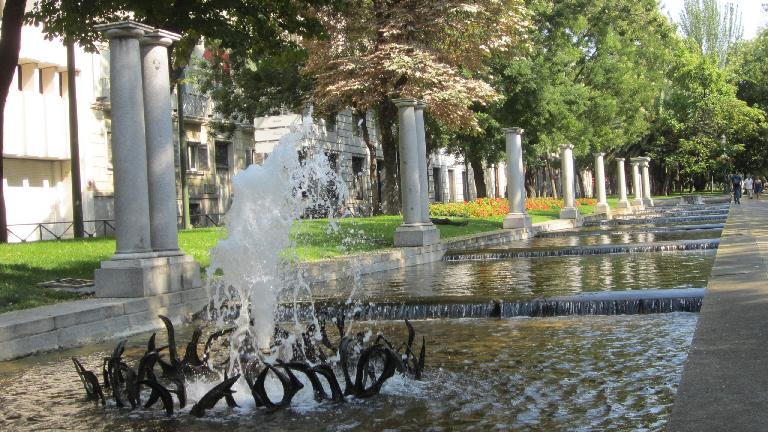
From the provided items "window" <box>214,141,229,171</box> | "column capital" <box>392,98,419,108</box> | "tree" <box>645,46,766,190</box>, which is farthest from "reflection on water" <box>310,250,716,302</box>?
"tree" <box>645,46,766,190</box>

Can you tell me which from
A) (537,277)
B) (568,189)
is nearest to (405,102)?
(537,277)

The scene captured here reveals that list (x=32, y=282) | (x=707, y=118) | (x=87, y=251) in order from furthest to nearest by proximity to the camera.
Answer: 1. (x=707, y=118)
2. (x=87, y=251)
3. (x=32, y=282)

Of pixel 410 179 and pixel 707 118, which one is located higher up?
pixel 707 118

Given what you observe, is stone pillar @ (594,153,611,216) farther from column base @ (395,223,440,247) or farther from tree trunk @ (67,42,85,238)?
tree trunk @ (67,42,85,238)

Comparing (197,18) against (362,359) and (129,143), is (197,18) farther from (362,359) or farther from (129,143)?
(362,359)

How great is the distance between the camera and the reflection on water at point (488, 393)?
4.71 metres

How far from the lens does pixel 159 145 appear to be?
35.7 ft

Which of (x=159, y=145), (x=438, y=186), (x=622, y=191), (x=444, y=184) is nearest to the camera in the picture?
(x=159, y=145)

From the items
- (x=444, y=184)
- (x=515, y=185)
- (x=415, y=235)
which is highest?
(x=444, y=184)

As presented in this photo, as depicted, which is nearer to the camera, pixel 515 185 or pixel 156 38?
pixel 156 38

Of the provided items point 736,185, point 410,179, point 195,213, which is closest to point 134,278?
point 410,179

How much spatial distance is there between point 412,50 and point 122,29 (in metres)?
15.4

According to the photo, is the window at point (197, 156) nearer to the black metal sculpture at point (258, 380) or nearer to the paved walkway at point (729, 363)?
the paved walkway at point (729, 363)

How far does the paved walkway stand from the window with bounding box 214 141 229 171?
31986 millimetres
